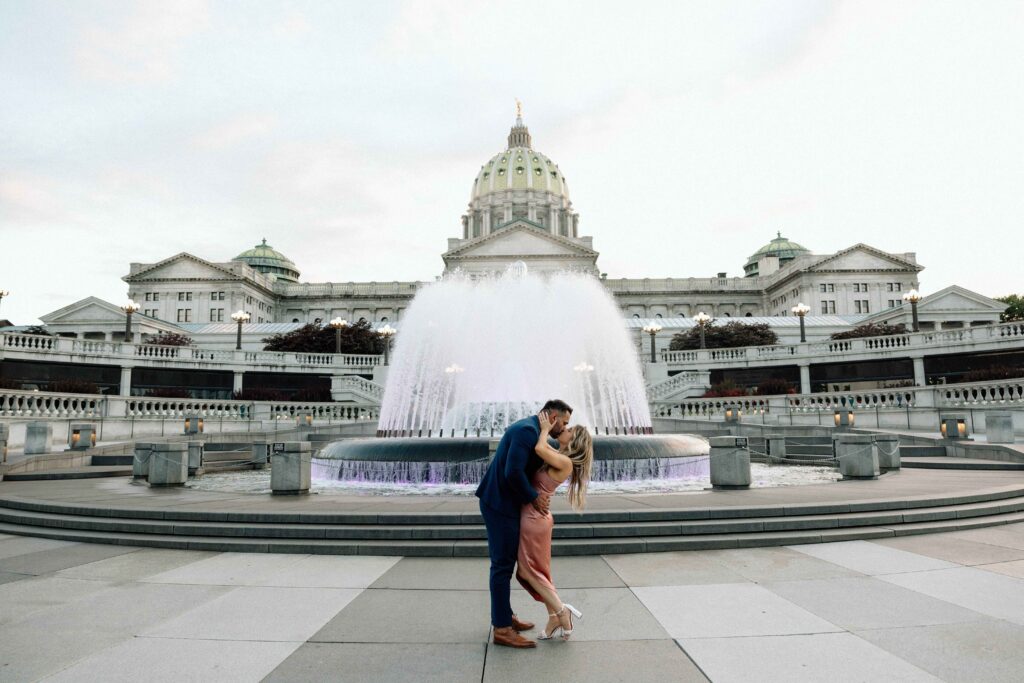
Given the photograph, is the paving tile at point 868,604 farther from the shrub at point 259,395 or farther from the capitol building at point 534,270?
the capitol building at point 534,270

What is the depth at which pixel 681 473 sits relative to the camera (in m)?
15.9

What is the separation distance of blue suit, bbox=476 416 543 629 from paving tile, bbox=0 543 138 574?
590 centimetres

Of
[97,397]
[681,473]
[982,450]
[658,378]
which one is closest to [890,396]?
[982,450]

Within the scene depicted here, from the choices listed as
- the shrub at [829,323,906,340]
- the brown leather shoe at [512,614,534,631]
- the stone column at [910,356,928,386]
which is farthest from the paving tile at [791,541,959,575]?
the shrub at [829,323,906,340]

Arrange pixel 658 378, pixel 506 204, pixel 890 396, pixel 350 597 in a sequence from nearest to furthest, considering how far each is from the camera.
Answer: pixel 350 597 < pixel 890 396 < pixel 658 378 < pixel 506 204

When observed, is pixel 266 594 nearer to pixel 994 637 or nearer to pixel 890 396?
pixel 994 637

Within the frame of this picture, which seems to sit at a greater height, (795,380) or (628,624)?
(795,380)

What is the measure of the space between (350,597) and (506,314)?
20358 millimetres

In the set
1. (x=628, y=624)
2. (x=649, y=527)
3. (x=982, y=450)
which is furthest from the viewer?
(x=982, y=450)

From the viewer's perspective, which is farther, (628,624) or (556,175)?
(556,175)

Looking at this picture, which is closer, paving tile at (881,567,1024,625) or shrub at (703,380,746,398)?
paving tile at (881,567,1024,625)

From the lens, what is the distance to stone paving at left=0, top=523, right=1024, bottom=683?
4.52m

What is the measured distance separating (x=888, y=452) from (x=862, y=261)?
315ft

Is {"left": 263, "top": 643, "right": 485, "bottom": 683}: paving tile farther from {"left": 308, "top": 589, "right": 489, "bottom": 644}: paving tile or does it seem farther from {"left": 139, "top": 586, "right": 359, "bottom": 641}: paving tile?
{"left": 139, "top": 586, "right": 359, "bottom": 641}: paving tile
